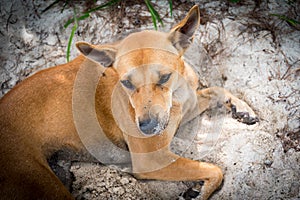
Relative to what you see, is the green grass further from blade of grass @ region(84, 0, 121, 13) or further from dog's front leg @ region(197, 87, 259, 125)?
dog's front leg @ region(197, 87, 259, 125)

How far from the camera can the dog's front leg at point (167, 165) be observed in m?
3.68

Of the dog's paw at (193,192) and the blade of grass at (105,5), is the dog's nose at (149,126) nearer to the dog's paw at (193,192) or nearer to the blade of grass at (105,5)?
the dog's paw at (193,192)

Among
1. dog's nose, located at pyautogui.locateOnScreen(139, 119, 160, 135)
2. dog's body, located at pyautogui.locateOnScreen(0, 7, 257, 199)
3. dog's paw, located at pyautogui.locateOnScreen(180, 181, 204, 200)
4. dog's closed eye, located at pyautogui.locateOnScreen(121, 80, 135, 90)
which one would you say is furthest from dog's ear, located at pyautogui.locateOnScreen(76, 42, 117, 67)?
dog's paw, located at pyautogui.locateOnScreen(180, 181, 204, 200)

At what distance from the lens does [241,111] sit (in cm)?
409

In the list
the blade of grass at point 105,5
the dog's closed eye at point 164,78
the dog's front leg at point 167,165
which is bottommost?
the dog's front leg at point 167,165

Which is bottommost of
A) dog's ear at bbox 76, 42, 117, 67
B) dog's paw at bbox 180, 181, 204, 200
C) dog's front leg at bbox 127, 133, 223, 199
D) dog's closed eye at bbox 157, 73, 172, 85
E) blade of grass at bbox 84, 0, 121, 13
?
dog's paw at bbox 180, 181, 204, 200

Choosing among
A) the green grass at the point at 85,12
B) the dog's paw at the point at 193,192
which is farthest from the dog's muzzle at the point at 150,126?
the green grass at the point at 85,12

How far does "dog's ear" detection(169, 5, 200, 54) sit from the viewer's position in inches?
129

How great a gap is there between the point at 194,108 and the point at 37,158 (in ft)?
5.32

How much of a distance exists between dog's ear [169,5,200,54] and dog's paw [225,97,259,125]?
1009 mm

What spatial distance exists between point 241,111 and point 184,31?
117 cm

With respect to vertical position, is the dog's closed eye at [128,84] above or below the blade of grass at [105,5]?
below

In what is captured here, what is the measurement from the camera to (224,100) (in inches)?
167

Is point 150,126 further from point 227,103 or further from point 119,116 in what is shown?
point 227,103
